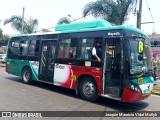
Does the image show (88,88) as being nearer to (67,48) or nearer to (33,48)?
(67,48)

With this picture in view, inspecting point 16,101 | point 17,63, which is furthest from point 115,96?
point 17,63

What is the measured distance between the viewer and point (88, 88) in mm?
7926

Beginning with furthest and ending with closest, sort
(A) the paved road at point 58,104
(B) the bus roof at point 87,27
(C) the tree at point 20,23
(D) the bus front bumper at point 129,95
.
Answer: (C) the tree at point 20,23
(B) the bus roof at point 87,27
(D) the bus front bumper at point 129,95
(A) the paved road at point 58,104

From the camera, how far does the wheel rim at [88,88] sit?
7.81 m

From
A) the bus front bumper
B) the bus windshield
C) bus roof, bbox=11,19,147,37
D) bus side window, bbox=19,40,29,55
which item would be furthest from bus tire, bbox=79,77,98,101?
bus side window, bbox=19,40,29,55

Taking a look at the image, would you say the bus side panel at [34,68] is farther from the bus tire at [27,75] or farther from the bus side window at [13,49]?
the bus side window at [13,49]

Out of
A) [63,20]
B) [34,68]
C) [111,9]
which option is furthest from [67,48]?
[63,20]

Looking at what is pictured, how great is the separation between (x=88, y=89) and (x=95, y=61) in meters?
1.12

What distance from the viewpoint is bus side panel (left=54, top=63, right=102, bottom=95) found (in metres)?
7.56

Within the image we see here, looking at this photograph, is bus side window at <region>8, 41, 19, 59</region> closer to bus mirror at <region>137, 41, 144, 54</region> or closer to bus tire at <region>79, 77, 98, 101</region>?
bus tire at <region>79, 77, 98, 101</region>

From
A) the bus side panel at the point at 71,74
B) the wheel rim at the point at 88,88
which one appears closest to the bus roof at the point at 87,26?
the bus side panel at the point at 71,74

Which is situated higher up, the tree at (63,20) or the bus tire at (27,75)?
the tree at (63,20)

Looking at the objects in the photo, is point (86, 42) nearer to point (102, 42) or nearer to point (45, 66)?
point (102, 42)

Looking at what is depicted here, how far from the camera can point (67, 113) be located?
6074 millimetres
